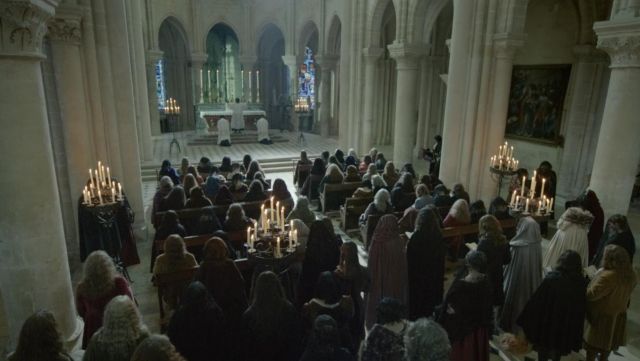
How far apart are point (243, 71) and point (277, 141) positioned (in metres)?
6.85

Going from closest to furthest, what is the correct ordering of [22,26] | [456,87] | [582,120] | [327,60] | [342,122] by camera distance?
[22,26], [456,87], [582,120], [342,122], [327,60]

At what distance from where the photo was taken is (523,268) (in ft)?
17.5

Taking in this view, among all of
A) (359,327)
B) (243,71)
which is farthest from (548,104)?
(243,71)

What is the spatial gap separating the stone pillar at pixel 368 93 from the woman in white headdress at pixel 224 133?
22.5 feet

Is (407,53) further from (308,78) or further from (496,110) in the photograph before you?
(308,78)

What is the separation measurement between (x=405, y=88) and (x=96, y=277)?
1180 cm

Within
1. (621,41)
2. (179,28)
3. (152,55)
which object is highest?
(179,28)

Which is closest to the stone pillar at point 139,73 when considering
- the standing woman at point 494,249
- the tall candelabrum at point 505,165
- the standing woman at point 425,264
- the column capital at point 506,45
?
the column capital at point 506,45

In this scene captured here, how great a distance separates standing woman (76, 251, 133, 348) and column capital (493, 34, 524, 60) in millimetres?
9303

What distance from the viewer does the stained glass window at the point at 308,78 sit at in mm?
26234

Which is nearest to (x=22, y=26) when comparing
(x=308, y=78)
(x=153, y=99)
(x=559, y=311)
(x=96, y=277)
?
(x=96, y=277)

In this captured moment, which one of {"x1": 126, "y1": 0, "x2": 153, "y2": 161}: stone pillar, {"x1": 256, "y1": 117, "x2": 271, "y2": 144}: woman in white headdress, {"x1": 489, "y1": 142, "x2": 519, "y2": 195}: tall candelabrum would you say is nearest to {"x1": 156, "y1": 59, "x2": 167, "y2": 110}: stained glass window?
{"x1": 256, "y1": 117, "x2": 271, "y2": 144}: woman in white headdress

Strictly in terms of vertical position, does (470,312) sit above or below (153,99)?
below

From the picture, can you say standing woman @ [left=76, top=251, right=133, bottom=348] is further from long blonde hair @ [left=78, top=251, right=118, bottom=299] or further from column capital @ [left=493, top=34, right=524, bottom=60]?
column capital @ [left=493, top=34, right=524, bottom=60]
